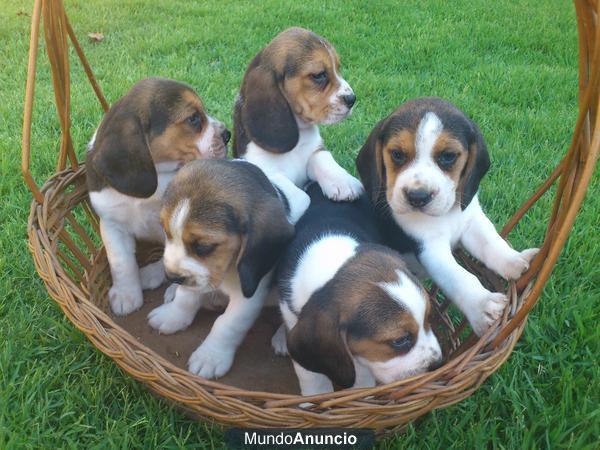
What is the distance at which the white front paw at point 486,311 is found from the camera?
3.21 m

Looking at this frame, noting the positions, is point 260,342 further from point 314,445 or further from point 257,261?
point 314,445

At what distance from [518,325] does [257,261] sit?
126cm

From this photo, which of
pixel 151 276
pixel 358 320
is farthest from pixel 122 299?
pixel 358 320

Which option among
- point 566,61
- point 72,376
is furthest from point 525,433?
point 566,61

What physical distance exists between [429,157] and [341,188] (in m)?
0.68

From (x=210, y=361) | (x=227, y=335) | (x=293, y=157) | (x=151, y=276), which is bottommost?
(x=151, y=276)

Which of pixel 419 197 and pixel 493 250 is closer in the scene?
pixel 419 197

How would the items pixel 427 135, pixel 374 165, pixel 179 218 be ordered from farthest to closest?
pixel 374 165
pixel 427 135
pixel 179 218

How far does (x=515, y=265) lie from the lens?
3479 millimetres

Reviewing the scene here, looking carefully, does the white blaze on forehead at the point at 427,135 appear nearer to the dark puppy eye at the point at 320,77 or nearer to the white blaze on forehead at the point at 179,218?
the dark puppy eye at the point at 320,77

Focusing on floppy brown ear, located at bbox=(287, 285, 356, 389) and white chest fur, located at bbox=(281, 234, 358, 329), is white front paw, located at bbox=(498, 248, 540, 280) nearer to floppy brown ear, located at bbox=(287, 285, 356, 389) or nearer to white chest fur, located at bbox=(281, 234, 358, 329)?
white chest fur, located at bbox=(281, 234, 358, 329)

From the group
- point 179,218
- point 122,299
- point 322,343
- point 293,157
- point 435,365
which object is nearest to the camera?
point 322,343

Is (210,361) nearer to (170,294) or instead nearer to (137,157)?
(170,294)

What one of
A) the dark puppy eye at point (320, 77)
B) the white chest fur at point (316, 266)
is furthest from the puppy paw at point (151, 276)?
the dark puppy eye at point (320, 77)
